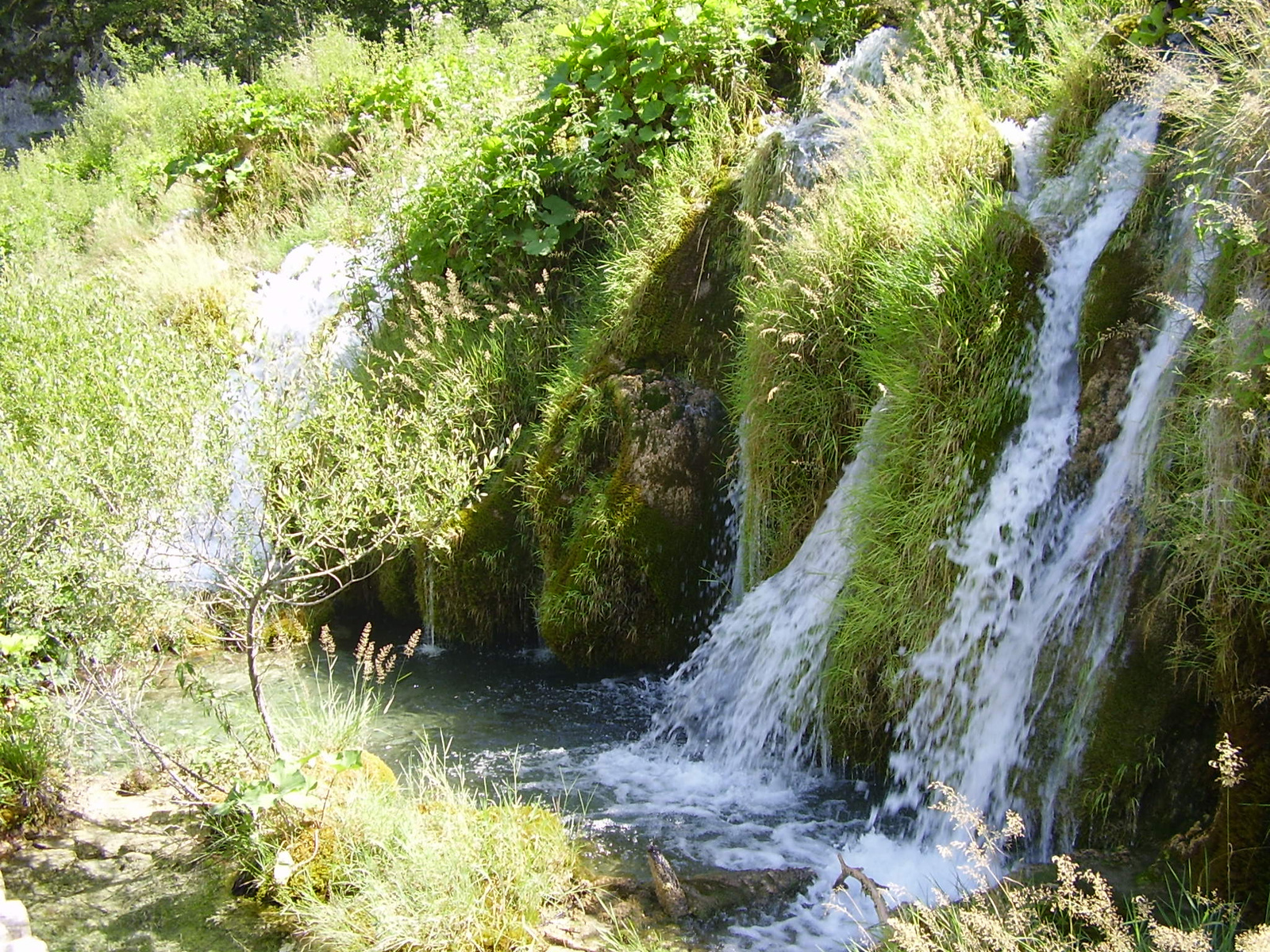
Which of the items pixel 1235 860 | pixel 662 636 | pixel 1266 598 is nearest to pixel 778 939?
pixel 1235 860

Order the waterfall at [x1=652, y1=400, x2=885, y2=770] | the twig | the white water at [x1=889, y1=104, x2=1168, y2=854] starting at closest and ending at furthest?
the white water at [x1=889, y1=104, x2=1168, y2=854]
the twig
the waterfall at [x1=652, y1=400, x2=885, y2=770]

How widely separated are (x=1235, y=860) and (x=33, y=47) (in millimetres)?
25147

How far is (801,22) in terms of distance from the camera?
8.11 m

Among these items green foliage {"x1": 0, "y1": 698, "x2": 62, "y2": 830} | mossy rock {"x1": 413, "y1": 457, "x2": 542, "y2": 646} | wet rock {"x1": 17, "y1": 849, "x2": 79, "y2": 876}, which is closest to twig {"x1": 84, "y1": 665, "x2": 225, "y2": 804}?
green foliage {"x1": 0, "y1": 698, "x2": 62, "y2": 830}

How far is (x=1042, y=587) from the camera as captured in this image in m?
4.32

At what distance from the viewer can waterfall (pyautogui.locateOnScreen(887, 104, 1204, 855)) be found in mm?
4031

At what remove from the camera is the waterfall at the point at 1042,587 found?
13.2 ft

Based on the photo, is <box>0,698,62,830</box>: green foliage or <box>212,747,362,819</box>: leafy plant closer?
<box>212,747,362,819</box>: leafy plant

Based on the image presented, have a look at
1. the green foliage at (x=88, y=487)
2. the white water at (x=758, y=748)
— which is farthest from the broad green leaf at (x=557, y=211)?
the white water at (x=758, y=748)

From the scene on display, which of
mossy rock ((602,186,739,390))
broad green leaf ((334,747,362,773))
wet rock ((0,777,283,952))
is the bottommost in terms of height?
wet rock ((0,777,283,952))

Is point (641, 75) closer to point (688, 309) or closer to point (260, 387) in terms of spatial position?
point (688, 309)

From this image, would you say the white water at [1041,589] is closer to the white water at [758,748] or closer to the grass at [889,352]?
the grass at [889,352]

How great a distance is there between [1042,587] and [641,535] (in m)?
2.69

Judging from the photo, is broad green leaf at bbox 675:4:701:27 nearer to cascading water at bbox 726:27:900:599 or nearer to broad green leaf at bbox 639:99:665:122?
broad green leaf at bbox 639:99:665:122
